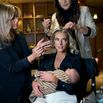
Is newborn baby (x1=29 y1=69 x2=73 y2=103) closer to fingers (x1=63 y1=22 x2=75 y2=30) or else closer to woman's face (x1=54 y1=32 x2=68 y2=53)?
woman's face (x1=54 y1=32 x2=68 y2=53)

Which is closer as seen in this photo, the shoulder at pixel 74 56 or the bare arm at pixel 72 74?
the bare arm at pixel 72 74

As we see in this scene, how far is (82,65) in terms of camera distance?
2512 millimetres

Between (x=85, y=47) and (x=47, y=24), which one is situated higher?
(x=47, y=24)

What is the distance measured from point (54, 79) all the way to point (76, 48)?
15.4 inches

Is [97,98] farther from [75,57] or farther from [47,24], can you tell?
[47,24]

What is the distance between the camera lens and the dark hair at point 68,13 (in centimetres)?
264

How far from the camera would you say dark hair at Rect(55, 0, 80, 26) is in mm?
2641

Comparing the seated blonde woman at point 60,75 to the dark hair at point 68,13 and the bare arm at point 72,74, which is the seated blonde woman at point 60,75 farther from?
the dark hair at point 68,13

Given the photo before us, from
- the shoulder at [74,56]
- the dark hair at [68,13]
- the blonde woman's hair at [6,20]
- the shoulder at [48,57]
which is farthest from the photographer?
the dark hair at [68,13]

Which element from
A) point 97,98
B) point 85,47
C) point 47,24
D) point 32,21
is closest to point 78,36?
point 85,47

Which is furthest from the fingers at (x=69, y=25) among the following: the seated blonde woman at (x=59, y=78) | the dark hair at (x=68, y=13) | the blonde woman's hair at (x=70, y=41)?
the seated blonde woman at (x=59, y=78)

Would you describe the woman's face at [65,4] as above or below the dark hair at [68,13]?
above

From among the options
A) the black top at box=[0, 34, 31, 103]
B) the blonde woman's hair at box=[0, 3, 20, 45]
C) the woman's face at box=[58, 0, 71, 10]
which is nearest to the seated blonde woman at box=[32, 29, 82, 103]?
the black top at box=[0, 34, 31, 103]

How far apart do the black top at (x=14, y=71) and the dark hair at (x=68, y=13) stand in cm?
41
